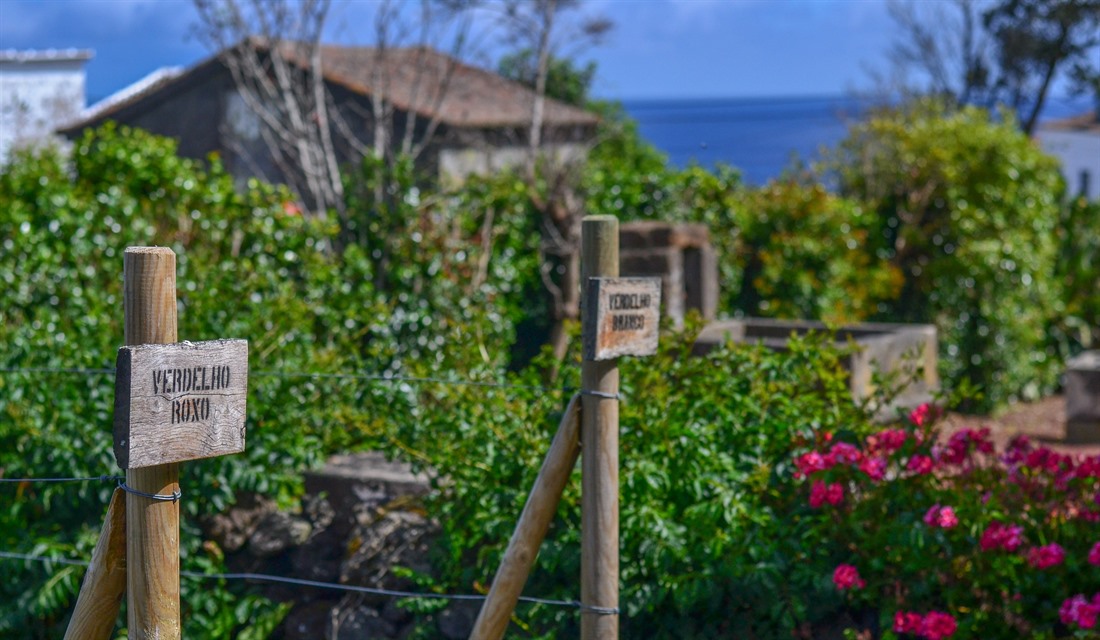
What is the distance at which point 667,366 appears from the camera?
15.0ft

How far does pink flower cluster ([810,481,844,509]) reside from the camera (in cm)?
404

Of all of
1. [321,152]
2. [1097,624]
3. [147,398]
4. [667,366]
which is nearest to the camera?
[147,398]

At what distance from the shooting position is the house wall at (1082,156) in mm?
29484

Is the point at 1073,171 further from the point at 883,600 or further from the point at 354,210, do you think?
the point at 883,600

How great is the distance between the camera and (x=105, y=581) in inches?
115

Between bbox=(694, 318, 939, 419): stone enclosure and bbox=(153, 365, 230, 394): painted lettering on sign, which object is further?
bbox=(694, 318, 939, 419): stone enclosure

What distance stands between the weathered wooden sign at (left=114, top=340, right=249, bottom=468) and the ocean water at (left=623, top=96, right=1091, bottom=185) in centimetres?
448

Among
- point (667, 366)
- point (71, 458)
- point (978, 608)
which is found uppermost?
point (667, 366)

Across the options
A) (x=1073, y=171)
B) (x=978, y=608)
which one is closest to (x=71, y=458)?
(x=978, y=608)

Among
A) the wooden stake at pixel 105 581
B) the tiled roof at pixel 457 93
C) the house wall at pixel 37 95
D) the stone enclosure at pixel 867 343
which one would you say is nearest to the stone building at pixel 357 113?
the tiled roof at pixel 457 93

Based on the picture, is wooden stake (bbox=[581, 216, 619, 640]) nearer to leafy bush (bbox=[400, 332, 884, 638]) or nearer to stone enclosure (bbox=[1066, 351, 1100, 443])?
leafy bush (bbox=[400, 332, 884, 638])

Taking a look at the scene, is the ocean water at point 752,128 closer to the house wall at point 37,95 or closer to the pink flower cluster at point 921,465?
the pink flower cluster at point 921,465

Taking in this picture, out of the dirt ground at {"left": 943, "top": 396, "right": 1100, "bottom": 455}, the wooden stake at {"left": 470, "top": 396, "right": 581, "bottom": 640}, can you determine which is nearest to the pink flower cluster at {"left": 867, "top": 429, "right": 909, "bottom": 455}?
the wooden stake at {"left": 470, "top": 396, "right": 581, "bottom": 640}

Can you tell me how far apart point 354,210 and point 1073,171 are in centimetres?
2890
